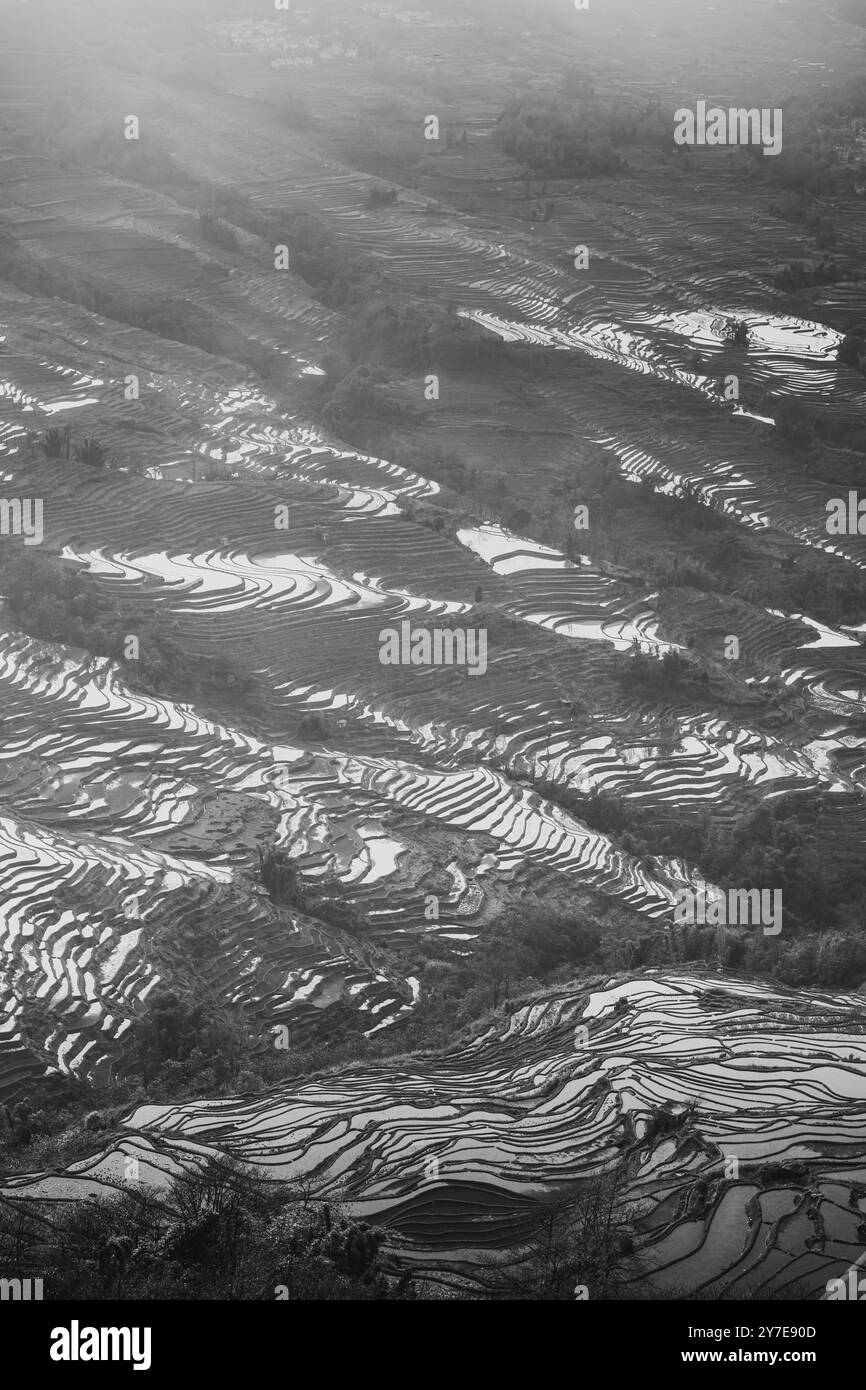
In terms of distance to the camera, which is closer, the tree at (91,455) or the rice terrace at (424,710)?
the rice terrace at (424,710)

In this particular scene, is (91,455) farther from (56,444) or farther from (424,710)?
(424,710)

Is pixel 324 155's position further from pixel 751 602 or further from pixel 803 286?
pixel 751 602

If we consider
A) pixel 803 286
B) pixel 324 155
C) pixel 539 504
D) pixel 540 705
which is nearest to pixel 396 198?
pixel 324 155

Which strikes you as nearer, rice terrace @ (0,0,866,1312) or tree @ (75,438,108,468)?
rice terrace @ (0,0,866,1312)

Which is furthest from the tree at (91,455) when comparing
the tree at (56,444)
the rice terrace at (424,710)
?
the tree at (56,444)

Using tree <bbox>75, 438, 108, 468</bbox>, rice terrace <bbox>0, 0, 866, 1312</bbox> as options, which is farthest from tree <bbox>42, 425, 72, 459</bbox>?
tree <bbox>75, 438, 108, 468</bbox>

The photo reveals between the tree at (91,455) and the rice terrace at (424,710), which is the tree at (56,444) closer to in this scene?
the rice terrace at (424,710)

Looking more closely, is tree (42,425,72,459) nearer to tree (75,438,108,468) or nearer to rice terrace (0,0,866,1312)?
rice terrace (0,0,866,1312)

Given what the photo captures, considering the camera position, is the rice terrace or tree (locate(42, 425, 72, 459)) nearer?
the rice terrace
